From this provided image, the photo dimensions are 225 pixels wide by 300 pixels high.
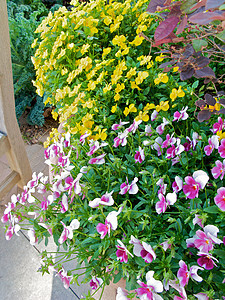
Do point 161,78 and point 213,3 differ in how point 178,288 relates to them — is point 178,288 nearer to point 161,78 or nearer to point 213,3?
point 213,3

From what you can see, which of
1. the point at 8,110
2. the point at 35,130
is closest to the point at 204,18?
the point at 8,110

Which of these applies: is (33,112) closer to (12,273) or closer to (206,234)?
(12,273)

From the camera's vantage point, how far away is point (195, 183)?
78cm

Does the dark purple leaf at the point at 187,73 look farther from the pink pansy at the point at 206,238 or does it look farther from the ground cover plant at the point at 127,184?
the pink pansy at the point at 206,238

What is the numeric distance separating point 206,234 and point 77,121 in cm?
74

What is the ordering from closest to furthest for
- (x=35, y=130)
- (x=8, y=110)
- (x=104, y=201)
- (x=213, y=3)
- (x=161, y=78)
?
(x=213, y=3), (x=104, y=201), (x=161, y=78), (x=8, y=110), (x=35, y=130)

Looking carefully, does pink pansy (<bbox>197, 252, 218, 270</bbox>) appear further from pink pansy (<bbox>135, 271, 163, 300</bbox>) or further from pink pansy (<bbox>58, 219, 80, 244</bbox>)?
pink pansy (<bbox>58, 219, 80, 244</bbox>)

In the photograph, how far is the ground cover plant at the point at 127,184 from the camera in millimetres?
772

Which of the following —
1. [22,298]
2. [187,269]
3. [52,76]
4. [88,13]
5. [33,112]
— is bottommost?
[22,298]

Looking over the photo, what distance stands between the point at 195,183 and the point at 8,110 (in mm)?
934

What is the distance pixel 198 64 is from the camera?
0.95 meters

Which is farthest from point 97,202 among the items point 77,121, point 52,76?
point 52,76

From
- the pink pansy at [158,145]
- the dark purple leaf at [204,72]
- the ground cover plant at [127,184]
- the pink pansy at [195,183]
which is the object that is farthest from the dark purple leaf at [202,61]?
the pink pansy at [195,183]

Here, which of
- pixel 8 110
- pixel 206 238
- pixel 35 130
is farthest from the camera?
pixel 35 130
